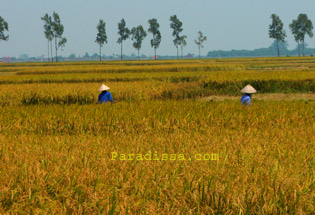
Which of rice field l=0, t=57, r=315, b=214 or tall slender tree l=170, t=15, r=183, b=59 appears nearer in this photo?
rice field l=0, t=57, r=315, b=214

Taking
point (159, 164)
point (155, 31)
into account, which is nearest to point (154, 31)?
point (155, 31)

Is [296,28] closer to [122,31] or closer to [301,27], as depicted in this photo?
[301,27]

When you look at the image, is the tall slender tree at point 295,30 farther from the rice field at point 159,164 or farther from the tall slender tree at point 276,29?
the rice field at point 159,164

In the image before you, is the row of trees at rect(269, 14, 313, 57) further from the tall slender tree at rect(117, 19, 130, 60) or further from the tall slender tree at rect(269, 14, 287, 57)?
the tall slender tree at rect(117, 19, 130, 60)

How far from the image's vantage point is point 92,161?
13.3 ft

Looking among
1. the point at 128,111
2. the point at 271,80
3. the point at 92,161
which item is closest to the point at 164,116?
the point at 128,111

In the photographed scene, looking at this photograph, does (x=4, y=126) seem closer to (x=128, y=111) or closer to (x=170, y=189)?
(x=128, y=111)

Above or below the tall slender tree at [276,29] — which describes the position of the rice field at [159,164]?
below

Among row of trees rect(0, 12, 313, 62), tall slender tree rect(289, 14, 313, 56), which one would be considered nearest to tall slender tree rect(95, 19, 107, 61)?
row of trees rect(0, 12, 313, 62)

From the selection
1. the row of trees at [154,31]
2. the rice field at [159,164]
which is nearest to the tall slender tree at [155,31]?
the row of trees at [154,31]

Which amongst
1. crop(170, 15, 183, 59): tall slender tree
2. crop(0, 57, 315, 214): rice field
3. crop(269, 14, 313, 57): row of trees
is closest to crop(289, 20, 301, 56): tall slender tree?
crop(269, 14, 313, 57): row of trees

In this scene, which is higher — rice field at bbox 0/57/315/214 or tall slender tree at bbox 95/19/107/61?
tall slender tree at bbox 95/19/107/61

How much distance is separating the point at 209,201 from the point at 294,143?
2.75 meters

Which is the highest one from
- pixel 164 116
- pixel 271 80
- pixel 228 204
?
pixel 271 80
